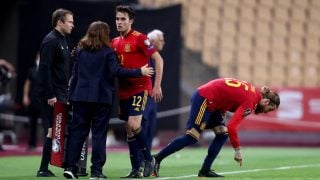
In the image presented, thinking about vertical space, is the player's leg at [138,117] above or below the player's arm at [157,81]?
below

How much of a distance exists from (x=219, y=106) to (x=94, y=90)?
1.71 m

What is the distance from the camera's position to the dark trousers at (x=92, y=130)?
382 inches

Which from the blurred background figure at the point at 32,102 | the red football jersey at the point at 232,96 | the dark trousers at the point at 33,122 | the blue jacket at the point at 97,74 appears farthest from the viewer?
the dark trousers at the point at 33,122

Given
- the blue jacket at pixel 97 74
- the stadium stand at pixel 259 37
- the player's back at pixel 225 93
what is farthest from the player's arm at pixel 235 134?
the stadium stand at pixel 259 37

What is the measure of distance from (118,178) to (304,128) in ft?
43.1

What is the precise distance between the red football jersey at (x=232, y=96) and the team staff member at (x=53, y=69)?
1729 millimetres

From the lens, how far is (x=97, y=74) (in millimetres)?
9641

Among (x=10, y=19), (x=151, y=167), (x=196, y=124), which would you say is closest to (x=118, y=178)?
(x=151, y=167)

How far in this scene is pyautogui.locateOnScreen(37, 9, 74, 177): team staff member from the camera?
10484mm

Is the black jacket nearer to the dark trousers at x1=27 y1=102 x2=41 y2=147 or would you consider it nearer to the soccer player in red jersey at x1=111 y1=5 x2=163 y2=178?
the soccer player in red jersey at x1=111 y1=5 x2=163 y2=178

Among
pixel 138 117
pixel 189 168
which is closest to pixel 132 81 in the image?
pixel 138 117

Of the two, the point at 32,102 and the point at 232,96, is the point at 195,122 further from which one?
the point at 32,102

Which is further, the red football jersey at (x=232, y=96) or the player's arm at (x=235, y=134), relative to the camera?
the red football jersey at (x=232, y=96)

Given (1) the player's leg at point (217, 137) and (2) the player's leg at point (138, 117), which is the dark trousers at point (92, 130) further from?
(1) the player's leg at point (217, 137)
